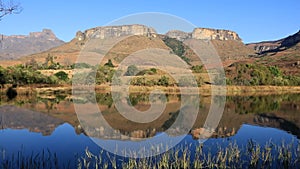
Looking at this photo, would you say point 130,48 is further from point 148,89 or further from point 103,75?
point 148,89

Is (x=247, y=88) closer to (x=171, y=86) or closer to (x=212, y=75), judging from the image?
(x=212, y=75)

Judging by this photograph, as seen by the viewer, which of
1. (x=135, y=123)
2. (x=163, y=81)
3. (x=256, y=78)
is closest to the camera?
(x=135, y=123)

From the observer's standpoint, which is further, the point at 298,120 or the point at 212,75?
the point at 212,75

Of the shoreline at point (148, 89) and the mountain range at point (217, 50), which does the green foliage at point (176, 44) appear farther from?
the mountain range at point (217, 50)

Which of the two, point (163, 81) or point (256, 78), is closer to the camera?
point (163, 81)

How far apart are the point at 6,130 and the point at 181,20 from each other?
11.3 metres

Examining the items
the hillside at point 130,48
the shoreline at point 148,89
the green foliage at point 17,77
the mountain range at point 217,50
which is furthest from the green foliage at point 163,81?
the hillside at point 130,48

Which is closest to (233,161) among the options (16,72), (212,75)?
(16,72)

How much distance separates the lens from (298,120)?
21.3 m

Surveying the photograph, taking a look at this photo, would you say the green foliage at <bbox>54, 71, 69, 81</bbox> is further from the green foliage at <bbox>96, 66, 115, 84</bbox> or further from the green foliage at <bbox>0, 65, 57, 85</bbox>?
the green foliage at <bbox>0, 65, 57, 85</bbox>

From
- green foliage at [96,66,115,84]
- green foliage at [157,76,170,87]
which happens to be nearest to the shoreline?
green foliage at [157,76,170,87]

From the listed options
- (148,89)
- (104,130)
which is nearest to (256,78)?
(148,89)

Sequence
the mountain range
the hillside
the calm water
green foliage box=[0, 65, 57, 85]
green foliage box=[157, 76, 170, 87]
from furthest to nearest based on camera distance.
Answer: the hillside → the mountain range → green foliage box=[157, 76, 170, 87] → green foliage box=[0, 65, 57, 85] → the calm water

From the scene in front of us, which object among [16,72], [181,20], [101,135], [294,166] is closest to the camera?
[294,166]
